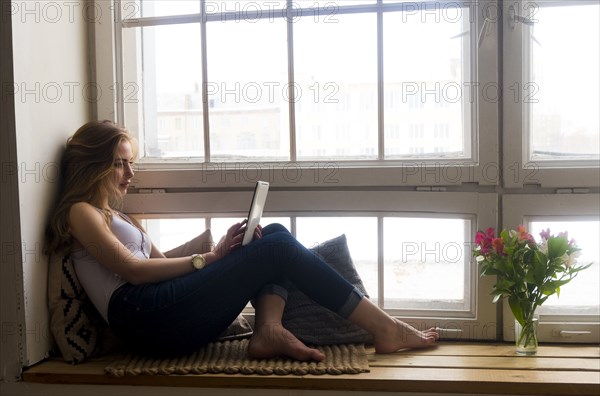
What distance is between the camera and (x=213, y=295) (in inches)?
79.1

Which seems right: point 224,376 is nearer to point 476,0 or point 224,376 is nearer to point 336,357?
point 336,357

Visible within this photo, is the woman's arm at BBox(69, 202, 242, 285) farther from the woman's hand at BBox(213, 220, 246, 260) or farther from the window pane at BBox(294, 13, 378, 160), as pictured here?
the window pane at BBox(294, 13, 378, 160)

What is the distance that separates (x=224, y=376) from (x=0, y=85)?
1.02m

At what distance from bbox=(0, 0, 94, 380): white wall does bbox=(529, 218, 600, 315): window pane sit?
150 cm

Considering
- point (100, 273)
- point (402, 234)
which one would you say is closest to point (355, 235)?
point (402, 234)

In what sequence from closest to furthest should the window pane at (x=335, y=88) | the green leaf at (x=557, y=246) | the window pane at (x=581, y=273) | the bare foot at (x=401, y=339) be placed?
the green leaf at (x=557, y=246)
the bare foot at (x=401, y=339)
the window pane at (x=581, y=273)
the window pane at (x=335, y=88)

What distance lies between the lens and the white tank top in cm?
205

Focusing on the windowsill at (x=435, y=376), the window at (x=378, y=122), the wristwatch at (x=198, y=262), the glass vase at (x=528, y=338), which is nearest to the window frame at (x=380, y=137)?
the window at (x=378, y=122)

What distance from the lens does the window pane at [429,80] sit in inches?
88.4

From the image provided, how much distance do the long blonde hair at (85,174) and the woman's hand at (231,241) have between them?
0.35 meters

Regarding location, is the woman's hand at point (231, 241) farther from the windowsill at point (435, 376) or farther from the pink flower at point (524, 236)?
the pink flower at point (524, 236)

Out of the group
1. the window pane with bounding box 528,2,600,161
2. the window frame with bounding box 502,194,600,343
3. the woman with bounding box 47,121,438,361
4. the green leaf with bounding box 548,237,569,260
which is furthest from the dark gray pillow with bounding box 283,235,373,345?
the window pane with bounding box 528,2,600,161

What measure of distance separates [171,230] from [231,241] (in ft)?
1.38

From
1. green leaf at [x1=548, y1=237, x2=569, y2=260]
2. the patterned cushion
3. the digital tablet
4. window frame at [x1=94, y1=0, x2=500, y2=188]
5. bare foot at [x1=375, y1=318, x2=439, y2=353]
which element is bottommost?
bare foot at [x1=375, y1=318, x2=439, y2=353]
